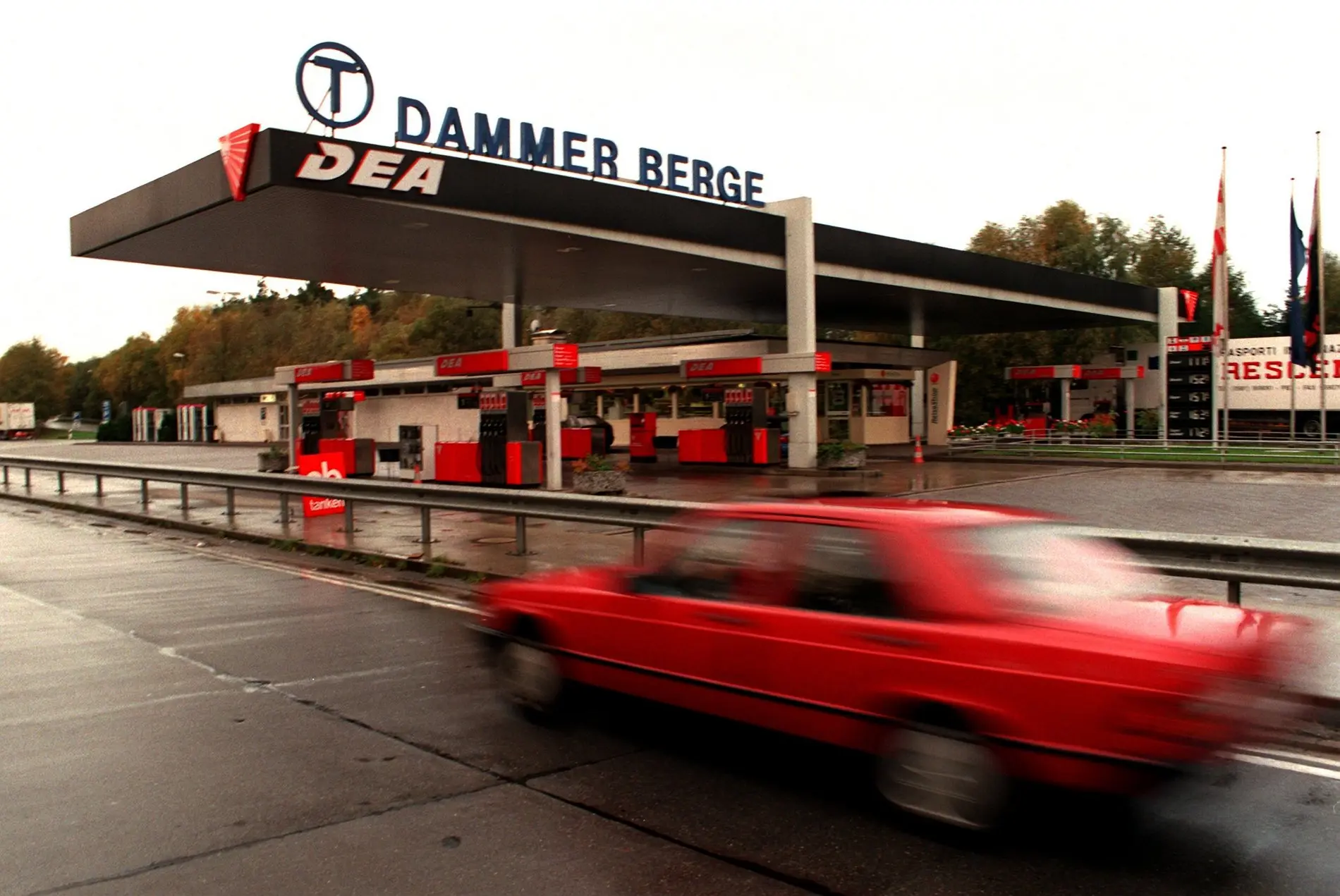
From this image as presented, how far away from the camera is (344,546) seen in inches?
556

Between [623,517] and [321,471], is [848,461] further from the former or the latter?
[623,517]

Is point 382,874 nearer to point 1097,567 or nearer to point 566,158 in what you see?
point 1097,567

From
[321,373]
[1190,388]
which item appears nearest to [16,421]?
[321,373]

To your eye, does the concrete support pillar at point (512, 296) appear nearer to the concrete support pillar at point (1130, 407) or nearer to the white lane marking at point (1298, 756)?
the white lane marking at point (1298, 756)

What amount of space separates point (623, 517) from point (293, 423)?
67.5ft

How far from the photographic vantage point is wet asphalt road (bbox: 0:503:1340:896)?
4.08 metres

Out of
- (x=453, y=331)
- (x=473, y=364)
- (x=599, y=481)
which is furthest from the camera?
(x=453, y=331)

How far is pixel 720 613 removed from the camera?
5301 mm

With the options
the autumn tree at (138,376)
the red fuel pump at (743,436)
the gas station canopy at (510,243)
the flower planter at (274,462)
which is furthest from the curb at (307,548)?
the autumn tree at (138,376)

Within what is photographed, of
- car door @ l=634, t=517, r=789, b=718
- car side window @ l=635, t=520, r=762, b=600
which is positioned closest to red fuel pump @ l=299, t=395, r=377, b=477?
car side window @ l=635, t=520, r=762, b=600

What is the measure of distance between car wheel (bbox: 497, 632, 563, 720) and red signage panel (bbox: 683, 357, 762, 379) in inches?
926

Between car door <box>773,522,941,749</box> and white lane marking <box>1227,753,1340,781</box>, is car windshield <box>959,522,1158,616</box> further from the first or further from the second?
white lane marking <box>1227,753,1340,781</box>

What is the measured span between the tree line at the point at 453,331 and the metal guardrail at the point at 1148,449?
1583cm

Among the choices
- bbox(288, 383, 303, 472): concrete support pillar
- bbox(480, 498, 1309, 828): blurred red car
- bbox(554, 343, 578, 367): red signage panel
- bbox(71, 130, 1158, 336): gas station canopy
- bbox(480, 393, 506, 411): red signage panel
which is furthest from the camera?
bbox(288, 383, 303, 472): concrete support pillar
